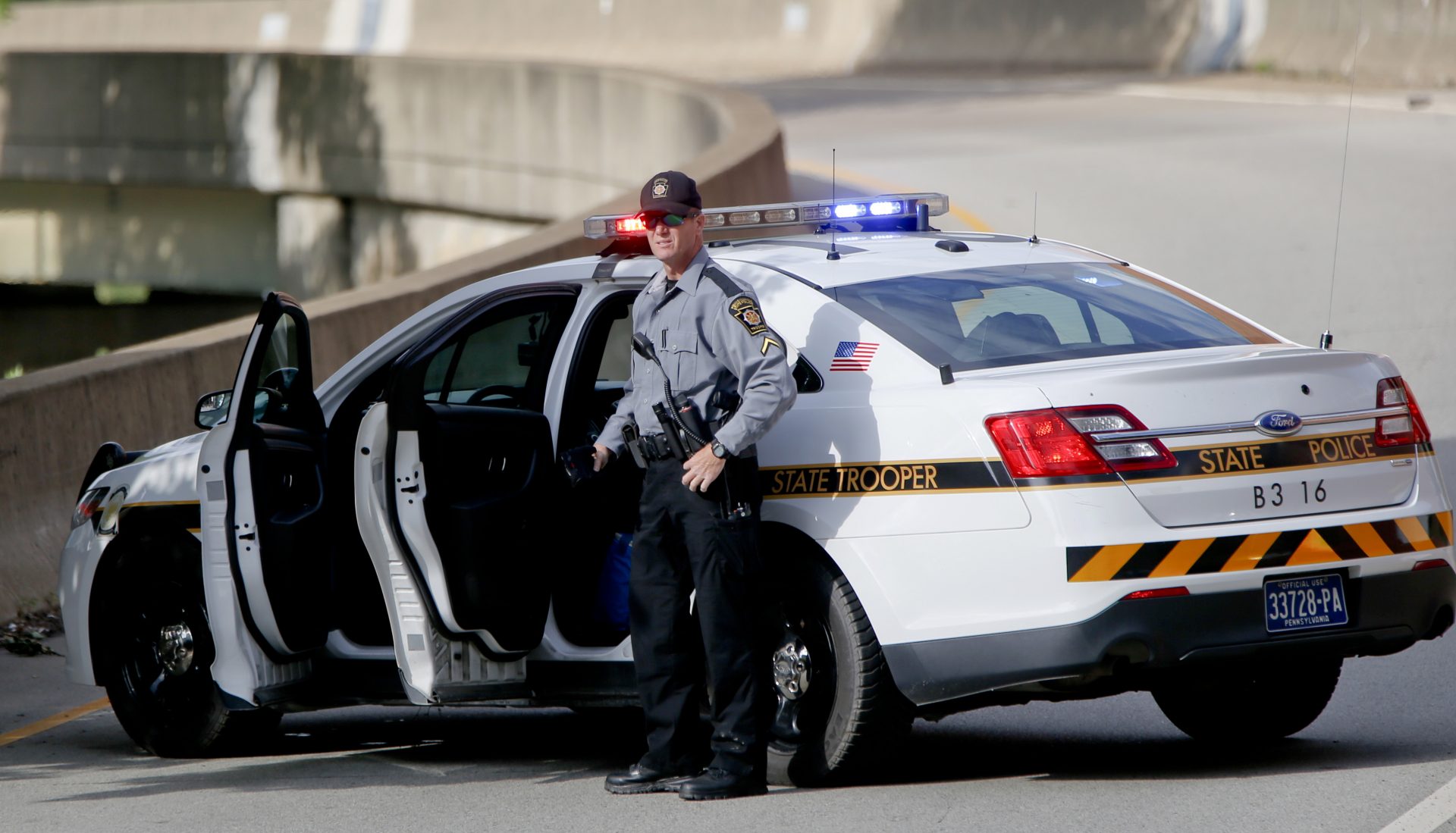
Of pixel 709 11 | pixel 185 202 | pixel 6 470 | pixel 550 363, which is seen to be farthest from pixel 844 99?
pixel 550 363

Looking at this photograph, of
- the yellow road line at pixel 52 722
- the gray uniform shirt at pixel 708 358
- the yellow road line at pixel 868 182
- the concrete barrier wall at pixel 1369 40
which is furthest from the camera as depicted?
the concrete barrier wall at pixel 1369 40

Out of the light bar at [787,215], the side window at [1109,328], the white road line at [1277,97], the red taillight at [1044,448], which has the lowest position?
the red taillight at [1044,448]

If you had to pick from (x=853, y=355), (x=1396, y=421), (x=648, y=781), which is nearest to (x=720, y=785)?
(x=648, y=781)

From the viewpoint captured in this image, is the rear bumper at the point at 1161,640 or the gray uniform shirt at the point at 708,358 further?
the gray uniform shirt at the point at 708,358

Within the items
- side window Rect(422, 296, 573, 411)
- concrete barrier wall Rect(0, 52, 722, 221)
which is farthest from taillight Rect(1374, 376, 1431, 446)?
concrete barrier wall Rect(0, 52, 722, 221)

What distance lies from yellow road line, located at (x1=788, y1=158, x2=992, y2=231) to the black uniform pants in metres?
9.84

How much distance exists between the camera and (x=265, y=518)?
6.89 m

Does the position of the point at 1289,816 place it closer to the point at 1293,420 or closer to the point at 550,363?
the point at 1293,420

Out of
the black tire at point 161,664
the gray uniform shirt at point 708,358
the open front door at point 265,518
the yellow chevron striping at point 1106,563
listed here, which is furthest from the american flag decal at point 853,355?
the black tire at point 161,664

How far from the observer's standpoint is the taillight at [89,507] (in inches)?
299

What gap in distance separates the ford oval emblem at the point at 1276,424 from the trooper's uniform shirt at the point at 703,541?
1330 millimetres

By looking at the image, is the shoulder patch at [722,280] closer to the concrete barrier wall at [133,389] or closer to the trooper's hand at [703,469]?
the trooper's hand at [703,469]

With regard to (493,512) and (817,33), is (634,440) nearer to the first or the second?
(493,512)

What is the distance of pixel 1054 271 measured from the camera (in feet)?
22.0
